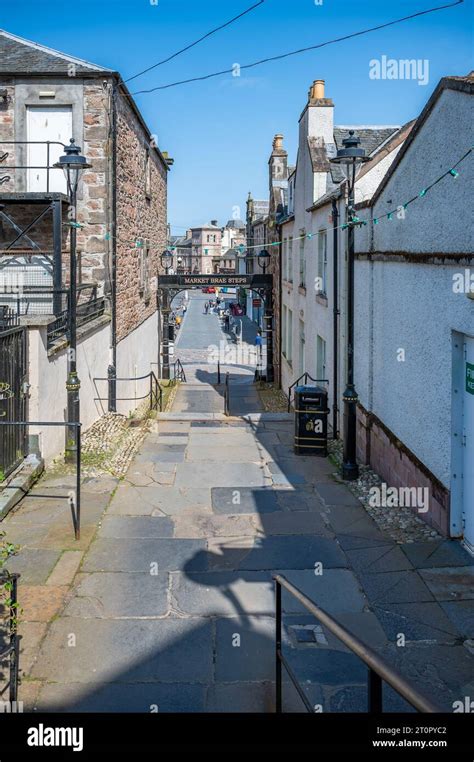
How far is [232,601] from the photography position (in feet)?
21.2

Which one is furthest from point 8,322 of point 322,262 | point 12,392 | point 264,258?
point 264,258

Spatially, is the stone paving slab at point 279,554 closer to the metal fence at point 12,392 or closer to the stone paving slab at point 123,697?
the stone paving slab at point 123,697

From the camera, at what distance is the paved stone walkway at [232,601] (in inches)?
201

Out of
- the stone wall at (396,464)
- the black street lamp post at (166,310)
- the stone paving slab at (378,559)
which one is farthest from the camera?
the black street lamp post at (166,310)

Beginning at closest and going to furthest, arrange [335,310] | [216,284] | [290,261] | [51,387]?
[51,387]
[335,310]
[290,261]
[216,284]

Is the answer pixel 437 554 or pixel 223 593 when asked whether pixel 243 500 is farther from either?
pixel 223 593

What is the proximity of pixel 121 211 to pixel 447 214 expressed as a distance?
11662mm

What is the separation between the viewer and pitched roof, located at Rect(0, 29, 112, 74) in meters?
16.3

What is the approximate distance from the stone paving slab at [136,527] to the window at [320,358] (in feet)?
30.4

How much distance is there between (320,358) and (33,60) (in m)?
9.63

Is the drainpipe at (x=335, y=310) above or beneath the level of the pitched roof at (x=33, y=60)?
beneath

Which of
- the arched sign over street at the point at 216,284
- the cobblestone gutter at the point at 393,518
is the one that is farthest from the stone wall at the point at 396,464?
the arched sign over street at the point at 216,284

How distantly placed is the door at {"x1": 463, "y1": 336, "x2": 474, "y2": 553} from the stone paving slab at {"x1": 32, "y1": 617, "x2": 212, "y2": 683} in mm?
3035

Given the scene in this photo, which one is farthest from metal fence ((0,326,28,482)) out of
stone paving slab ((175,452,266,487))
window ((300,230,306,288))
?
window ((300,230,306,288))
